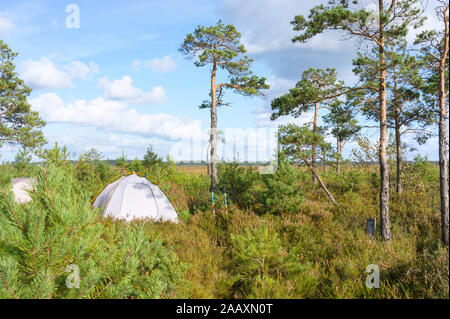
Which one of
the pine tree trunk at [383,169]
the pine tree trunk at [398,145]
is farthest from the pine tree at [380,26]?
the pine tree trunk at [398,145]

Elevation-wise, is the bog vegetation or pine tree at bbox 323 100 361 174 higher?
pine tree at bbox 323 100 361 174

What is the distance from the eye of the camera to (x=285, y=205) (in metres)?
9.64

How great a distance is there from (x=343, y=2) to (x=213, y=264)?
347 inches

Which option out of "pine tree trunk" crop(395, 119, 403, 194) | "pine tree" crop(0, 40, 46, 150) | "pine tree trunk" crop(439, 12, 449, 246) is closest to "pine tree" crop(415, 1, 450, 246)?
"pine tree trunk" crop(439, 12, 449, 246)

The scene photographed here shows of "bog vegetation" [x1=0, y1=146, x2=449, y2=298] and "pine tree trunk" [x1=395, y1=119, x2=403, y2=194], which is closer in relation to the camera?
"bog vegetation" [x1=0, y1=146, x2=449, y2=298]

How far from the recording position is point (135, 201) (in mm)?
9953

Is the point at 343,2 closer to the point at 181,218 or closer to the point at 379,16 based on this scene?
the point at 379,16

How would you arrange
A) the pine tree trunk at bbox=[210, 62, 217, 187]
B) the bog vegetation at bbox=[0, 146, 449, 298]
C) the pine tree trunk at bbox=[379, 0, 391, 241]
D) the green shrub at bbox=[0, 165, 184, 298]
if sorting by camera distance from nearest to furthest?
the green shrub at bbox=[0, 165, 184, 298], the bog vegetation at bbox=[0, 146, 449, 298], the pine tree trunk at bbox=[379, 0, 391, 241], the pine tree trunk at bbox=[210, 62, 217, 187]

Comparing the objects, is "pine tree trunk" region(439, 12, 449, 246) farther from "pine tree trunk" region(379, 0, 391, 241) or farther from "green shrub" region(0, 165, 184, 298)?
"green shrub" region(0, 165, 184, 298)

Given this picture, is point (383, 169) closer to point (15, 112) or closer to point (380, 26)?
point (380, 26)

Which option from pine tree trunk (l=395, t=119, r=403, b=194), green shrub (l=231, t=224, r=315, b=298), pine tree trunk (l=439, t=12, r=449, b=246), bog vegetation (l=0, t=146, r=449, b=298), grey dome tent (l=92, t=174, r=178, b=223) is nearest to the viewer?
bog vegetation (l=0, t=146, r=449, b=298)

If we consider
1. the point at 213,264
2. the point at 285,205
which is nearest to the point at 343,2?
the point at 285,205

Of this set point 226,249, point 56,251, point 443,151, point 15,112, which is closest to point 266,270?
point 226,249

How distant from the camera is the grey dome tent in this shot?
974 cm
